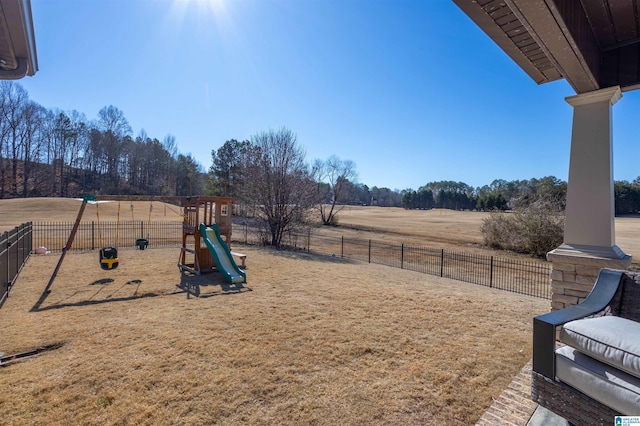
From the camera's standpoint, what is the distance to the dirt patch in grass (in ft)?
9.04

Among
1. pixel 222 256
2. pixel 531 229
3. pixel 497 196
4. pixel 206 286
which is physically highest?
pixel 497 196

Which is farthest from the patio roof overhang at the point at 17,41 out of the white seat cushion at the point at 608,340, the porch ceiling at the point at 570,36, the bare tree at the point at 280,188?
the bare tree at the point at 280,188

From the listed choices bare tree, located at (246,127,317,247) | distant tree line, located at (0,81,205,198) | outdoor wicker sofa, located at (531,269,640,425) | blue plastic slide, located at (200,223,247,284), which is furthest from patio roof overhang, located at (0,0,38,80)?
distant tree line, located at (0,81,205,198)

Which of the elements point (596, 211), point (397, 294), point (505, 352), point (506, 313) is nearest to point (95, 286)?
point (397, 294)

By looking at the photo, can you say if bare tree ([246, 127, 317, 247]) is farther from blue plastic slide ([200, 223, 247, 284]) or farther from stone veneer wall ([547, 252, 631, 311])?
stone veneer wall ([547, 252, 631, 311])

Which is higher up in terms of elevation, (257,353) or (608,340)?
(608,340)

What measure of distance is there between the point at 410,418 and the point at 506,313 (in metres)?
4.23

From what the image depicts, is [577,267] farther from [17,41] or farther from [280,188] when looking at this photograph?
[280,188]

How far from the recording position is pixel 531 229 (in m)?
17.0

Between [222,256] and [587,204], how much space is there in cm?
820

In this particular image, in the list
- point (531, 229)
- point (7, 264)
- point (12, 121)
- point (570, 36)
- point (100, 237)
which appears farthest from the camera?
point (12, 121)

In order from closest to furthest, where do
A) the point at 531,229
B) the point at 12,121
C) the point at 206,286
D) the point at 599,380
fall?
the point at 599,380 < the point at 206,286 < the point at 531,229 < the point at 12,121

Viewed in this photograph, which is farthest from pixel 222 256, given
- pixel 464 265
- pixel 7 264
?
pixel 464 265

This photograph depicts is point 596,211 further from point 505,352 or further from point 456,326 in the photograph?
point 456,326
